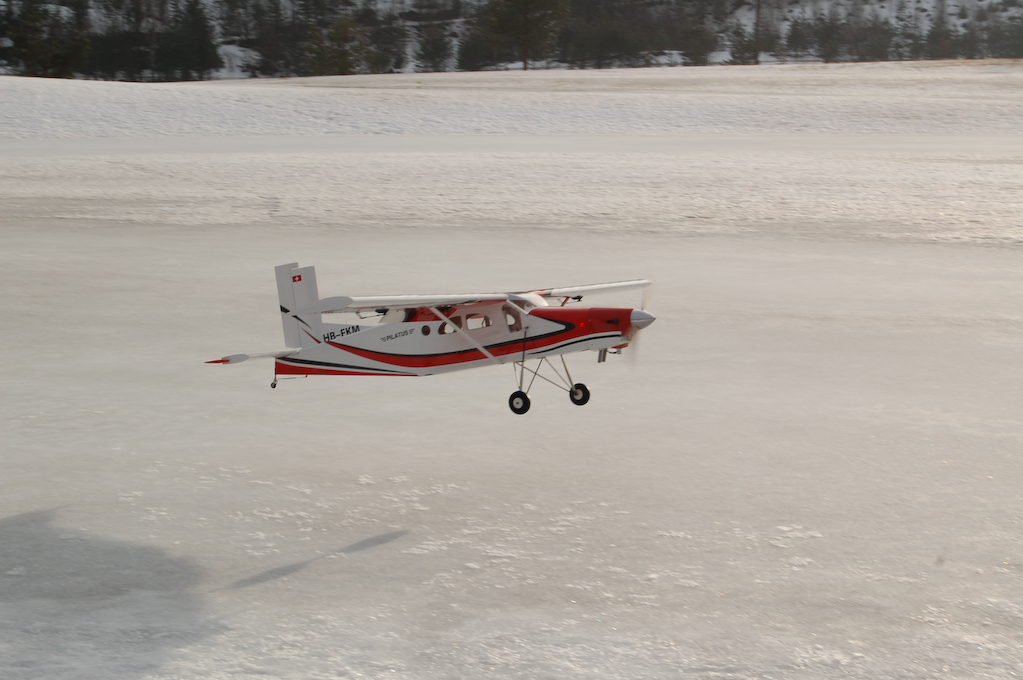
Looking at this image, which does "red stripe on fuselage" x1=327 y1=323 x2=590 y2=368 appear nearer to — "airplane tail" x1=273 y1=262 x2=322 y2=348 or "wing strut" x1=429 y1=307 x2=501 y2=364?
"wing strut" x1=429 y1=307 x2=501 y2=364

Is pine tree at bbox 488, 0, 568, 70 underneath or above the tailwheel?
above

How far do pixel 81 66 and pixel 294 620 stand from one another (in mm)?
80099

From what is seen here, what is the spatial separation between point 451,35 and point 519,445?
338 feet

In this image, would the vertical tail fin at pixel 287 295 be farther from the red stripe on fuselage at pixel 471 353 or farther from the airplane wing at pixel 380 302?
the red stripe on fuselage at pixel 471 353

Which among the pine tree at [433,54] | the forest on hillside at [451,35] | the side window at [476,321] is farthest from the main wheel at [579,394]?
the pine tree at [433,54]

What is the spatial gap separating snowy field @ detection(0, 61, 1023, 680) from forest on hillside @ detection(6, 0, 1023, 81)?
53732 mm

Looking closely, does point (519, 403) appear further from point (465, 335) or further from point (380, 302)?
point (380, 302)

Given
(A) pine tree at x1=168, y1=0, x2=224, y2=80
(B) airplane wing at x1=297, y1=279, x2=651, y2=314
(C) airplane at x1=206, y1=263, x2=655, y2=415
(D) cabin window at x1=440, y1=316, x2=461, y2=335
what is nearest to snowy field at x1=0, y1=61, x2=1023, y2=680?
(C) airplane at x1=206, y1=263, x2=655, y2=415

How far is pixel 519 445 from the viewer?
16328 mm

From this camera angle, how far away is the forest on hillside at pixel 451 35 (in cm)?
8544

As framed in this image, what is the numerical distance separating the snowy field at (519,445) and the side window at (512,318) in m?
4.20

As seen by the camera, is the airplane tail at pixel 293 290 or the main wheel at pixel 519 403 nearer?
the main wheel at pixel 519 403

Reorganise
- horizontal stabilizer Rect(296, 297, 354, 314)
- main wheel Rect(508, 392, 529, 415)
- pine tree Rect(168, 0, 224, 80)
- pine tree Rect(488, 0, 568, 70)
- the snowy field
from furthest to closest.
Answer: pine tree Rect(168, 0, 224, 80) < pine tree Rect(488, 0, 568, 70) < the snowy field < main wheel Rect(508, 392, 529, 415) < horizontal stabilizer Rect(296, 297, 354, 314)

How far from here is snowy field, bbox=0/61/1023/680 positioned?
1218 centimetres
